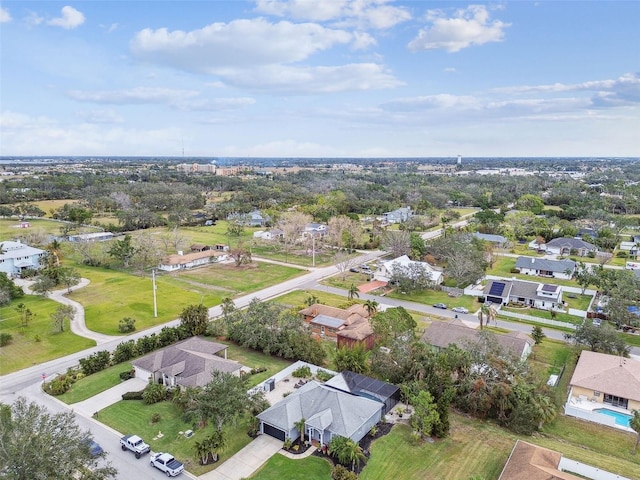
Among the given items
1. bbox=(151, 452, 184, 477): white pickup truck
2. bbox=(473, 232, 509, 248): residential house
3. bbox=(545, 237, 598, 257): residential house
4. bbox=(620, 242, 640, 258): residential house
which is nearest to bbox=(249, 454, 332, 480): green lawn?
bbox=(151, 452, 184, 477): white pickup truck

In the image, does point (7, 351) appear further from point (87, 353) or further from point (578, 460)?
point (578, 460)

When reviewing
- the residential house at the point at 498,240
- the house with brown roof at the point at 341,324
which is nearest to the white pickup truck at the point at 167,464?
the house with brown roof at the point at 341,324

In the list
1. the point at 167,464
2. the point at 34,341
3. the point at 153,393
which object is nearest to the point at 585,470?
the point at 167,464

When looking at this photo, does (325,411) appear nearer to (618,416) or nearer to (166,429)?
(166,429)

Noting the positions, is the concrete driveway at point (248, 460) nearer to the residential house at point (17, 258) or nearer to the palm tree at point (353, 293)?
the palm tree at point (353, 293)

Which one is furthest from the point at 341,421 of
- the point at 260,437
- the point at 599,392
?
the point at 599,392

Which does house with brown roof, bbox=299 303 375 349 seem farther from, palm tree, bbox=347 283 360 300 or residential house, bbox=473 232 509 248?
residential house, bbox=473 232 509 248
